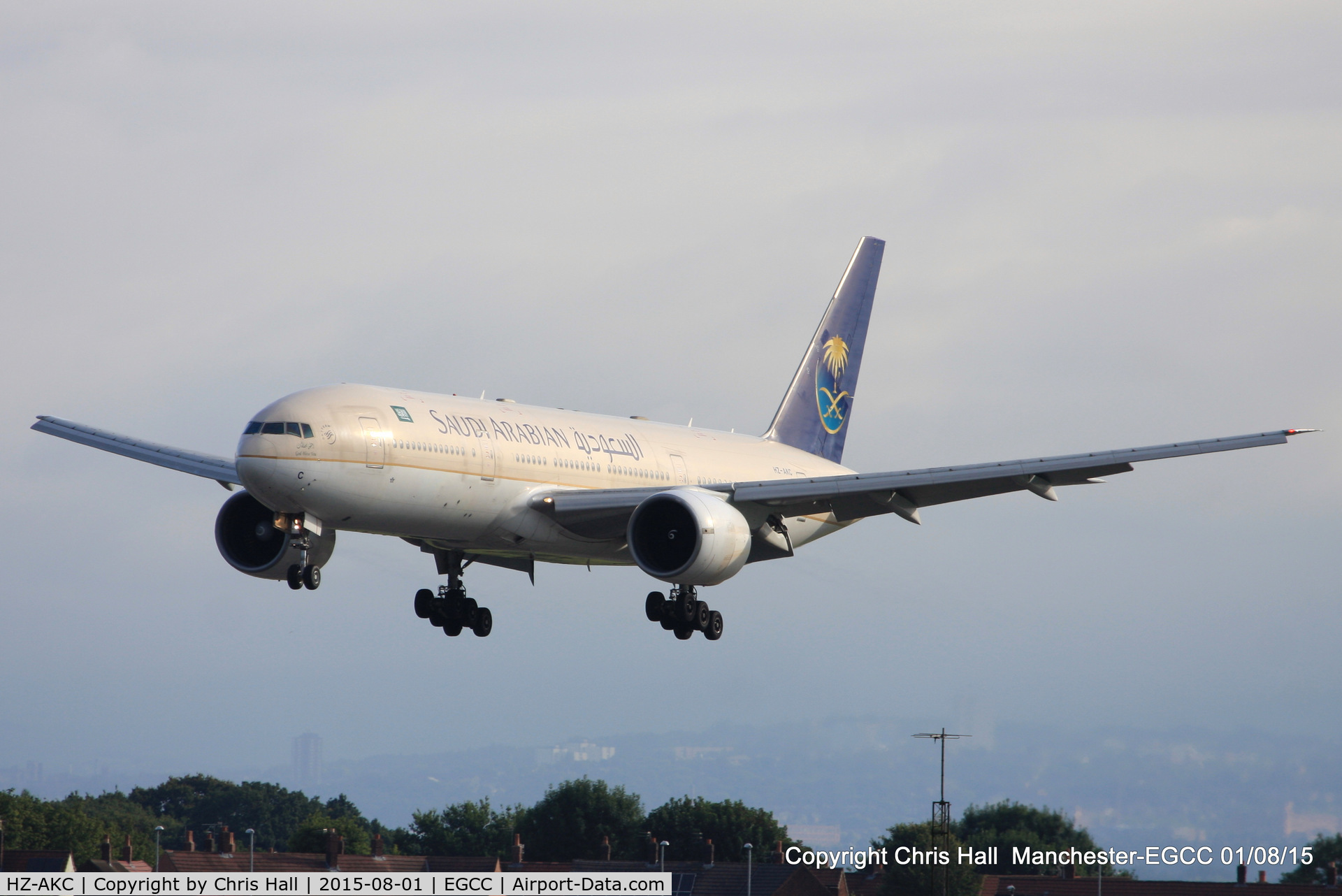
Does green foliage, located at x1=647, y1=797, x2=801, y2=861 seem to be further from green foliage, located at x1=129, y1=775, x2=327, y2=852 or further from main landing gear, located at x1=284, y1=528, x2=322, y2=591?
main landing gear, located at x1=284, y1=528, x2=322, y2=591

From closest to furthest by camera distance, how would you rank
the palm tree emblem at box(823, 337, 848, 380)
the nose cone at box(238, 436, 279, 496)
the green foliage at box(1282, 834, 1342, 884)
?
the nose cone at box(238, 436, 279, 496) → the palm tree emblem at box(823, 337, 848, 380) → the green foliage at box(1282, 834, 1342, 884)

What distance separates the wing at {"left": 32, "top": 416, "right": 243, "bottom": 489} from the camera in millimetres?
38938

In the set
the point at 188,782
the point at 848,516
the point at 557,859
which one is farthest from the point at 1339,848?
the point at 188,782

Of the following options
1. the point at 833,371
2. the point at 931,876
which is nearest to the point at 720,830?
the point at 931,876

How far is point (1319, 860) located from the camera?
95.8 m

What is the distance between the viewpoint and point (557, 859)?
10494 centimetres

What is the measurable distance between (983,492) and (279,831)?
126 meters

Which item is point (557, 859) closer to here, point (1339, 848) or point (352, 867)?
point (352, 867)

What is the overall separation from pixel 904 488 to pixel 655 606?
21.9 feet

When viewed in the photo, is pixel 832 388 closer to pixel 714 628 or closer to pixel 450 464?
pixel 714 628

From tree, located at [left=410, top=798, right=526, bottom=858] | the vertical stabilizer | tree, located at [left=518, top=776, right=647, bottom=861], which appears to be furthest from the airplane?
tree, located at [left=410, top=798, right=526, bottom=858]

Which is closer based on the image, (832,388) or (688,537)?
(688,537)

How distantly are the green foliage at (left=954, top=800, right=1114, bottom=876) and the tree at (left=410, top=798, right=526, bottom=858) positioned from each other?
31503 mm

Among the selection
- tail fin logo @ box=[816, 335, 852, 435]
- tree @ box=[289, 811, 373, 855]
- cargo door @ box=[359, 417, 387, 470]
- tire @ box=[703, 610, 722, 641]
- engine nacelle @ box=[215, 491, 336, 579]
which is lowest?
tree @ box=[289, 811, 373, 855]
